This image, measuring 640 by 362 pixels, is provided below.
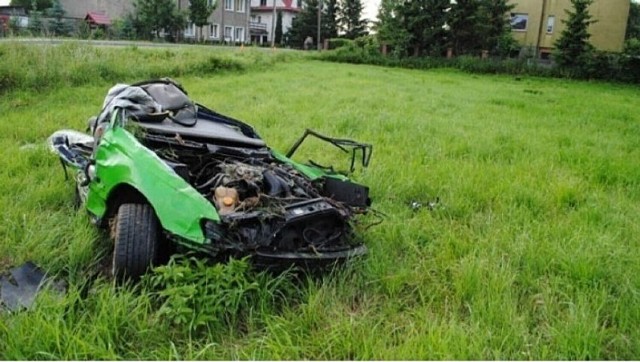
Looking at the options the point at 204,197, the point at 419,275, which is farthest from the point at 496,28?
the point at 204,197

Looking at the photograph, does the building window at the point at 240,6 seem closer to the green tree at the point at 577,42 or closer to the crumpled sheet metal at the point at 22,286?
the green tree at the point at 577,42

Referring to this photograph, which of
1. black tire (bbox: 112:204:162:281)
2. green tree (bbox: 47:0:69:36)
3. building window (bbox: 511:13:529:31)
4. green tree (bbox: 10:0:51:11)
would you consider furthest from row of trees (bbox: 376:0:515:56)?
black tire (bbox: 112:204:162:281)

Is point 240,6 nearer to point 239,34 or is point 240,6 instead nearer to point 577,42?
point 239,34

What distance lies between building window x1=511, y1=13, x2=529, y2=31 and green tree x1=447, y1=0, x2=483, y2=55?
5540mm

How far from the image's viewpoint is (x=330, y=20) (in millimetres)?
40031

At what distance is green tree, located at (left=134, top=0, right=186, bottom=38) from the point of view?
99.3ft

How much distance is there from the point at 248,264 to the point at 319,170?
139 centimetres

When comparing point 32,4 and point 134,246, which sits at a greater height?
point 32,4

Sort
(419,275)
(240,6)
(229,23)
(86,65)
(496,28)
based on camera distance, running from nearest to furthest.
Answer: (419,275) → (86,65) → (496,28) → (229,23) → (240,6)

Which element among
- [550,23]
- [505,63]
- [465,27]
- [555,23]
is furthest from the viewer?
[550,23]

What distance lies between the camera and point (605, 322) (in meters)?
2.49

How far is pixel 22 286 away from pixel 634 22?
3899cm

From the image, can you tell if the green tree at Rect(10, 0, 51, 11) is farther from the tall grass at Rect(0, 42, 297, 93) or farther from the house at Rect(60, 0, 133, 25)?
the tall grass at Rect(0, 42, 297, 93)

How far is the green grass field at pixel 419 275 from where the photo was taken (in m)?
2.23
